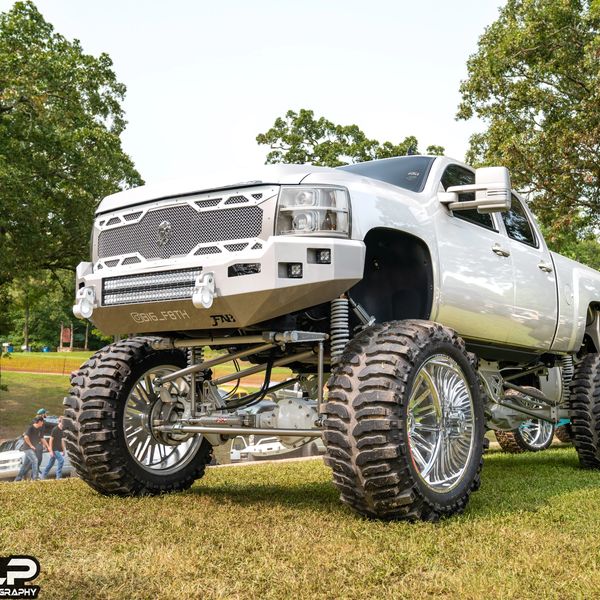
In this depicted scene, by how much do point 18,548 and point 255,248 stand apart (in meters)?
2.02

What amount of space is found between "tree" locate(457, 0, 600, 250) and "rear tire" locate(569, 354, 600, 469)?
12.6 metres

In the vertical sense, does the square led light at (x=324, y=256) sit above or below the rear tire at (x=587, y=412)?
above

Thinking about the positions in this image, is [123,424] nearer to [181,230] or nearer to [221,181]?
[181,230]

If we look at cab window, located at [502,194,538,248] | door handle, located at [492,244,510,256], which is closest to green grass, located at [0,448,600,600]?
door handle, located at [492,244,510,256]

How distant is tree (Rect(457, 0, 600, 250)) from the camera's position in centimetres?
1934

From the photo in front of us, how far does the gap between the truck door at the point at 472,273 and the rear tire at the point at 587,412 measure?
1.57 meters

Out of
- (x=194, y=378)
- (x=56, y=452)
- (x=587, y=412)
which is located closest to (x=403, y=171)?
(x=194, y=378)

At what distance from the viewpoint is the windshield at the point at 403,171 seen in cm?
590

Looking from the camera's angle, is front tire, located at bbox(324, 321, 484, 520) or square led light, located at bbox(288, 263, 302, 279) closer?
front tire, located at bbox(324, 321, 484, 520)

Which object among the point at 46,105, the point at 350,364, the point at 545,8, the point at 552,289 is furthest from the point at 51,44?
the point at 350,364

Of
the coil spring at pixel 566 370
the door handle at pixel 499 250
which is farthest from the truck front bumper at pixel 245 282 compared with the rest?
the coil spring at pixel 566 370

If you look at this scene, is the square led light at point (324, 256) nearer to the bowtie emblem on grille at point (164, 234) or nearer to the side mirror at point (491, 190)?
the bowtie emblem on grille at point (164, 234)

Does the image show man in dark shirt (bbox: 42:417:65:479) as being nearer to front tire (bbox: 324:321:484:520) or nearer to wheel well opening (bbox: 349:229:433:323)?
wheel well opening (bbox: 349:229:433:323)

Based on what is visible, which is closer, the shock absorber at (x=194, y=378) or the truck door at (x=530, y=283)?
the shock absorber at (x=194, y=378)
